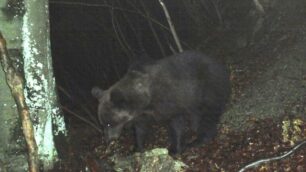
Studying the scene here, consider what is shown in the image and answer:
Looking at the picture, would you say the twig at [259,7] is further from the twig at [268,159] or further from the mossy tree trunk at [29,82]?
the mossy tree trunk at [29,82]

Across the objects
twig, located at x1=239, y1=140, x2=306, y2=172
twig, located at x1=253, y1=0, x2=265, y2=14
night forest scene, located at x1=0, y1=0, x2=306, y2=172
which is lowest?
twig, located at x1=239, y1=140, x2=306, y2=172

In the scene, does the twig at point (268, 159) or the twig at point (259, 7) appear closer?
the twig at point (268, 159)

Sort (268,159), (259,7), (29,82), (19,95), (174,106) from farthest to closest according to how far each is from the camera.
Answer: (259,7)
(174,106)
(29,82)
(268,159)
(19,95)

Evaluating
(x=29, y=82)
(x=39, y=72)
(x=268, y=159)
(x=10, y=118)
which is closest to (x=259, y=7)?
(x=268, y=159)

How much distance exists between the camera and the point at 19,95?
5.41 meters

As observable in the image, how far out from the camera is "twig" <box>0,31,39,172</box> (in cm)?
543

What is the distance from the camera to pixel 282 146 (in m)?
6.30

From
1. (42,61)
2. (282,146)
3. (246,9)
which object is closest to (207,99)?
(282,146)

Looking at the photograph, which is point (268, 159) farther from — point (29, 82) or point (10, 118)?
point (10, 118)

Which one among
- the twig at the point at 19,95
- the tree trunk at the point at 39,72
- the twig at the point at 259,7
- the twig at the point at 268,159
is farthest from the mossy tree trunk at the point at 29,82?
the twig at the point at 259,7

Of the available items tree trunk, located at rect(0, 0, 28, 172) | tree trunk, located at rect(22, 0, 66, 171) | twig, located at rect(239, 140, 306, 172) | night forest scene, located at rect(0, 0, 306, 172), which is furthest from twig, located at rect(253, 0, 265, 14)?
tree trunk, located at rect(0, 0, 28, 172)

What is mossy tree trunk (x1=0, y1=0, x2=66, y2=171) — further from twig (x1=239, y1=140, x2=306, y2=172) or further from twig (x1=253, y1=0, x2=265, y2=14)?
twig (x1=253, y1=0, x2=265, y2=14)

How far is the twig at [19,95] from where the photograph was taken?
5430mm

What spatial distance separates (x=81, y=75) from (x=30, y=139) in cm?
765
